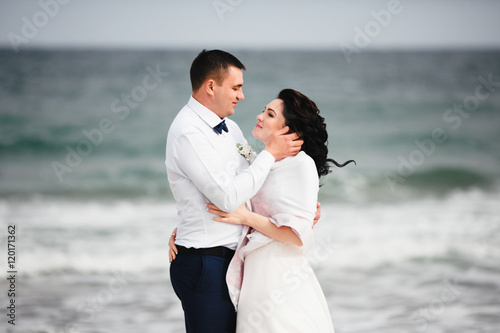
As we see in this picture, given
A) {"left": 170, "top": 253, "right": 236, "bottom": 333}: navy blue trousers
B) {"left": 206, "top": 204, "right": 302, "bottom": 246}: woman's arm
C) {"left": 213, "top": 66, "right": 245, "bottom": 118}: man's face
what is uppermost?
{"left": 213, "top": 66, "right": 245, "bottom": 118}: man's face

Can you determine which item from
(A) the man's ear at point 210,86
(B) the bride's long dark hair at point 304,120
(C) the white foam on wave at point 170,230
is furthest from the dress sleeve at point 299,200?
(C) the white foam on wave at point 170,230

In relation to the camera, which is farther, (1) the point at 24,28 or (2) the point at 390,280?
(1) the point at 24,28

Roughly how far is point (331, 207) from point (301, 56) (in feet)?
45.8

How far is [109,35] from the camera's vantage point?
15641 millimetres

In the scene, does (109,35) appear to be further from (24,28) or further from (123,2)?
(24,28)

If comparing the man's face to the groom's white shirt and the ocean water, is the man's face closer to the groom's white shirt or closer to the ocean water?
the groom's white shirt

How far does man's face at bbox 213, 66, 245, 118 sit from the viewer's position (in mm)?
2330

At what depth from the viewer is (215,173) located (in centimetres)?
219

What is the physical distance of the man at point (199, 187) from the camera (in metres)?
2.26

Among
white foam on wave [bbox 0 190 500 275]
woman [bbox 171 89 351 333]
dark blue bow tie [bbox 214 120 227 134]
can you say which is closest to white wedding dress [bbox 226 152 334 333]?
woman [bbox 171 89 351 333]

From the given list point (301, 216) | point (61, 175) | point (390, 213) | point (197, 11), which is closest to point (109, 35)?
point (197, 11)

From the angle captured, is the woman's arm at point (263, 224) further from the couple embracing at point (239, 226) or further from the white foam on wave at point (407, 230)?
the white foam on wave at point (407, 230)

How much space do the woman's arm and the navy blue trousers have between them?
0.62ft

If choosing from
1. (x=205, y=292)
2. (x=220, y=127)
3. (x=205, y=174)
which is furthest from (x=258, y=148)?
(x=205, y=292)
